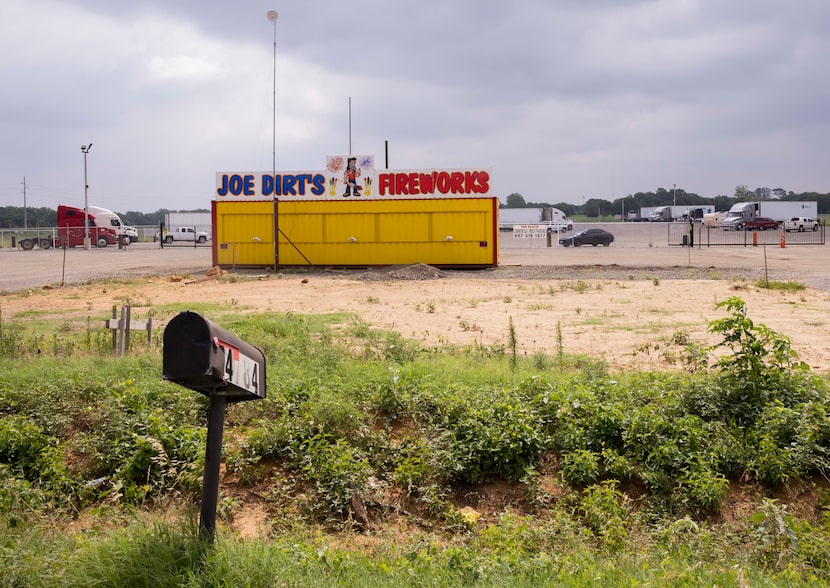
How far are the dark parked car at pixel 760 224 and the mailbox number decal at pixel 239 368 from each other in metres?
74.4

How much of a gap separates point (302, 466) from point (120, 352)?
4595mm

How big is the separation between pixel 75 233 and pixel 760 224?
60151 mm

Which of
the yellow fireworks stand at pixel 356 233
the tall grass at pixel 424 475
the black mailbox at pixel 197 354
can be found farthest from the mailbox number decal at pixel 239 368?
the yellow fireworks stand at pixel 356 233

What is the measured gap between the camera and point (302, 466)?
658 cm

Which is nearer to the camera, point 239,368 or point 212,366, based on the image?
point 212,366

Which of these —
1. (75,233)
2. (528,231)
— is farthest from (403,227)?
(75,233)

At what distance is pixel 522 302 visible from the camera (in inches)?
768

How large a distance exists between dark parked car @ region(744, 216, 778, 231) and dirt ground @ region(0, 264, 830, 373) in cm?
4571

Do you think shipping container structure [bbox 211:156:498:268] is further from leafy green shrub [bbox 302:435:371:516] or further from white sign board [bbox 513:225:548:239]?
leafy green shrub [bbox 302:435:371:516]

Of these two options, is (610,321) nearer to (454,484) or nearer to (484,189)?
(454,484)

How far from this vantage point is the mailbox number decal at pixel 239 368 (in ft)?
12.0

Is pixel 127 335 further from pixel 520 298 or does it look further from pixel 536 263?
pixel 536 263

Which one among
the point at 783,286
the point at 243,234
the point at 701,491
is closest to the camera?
the point at 701,491

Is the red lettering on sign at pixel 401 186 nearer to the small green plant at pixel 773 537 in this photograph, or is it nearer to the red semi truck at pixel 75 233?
the small green plant at pixel 773 537
